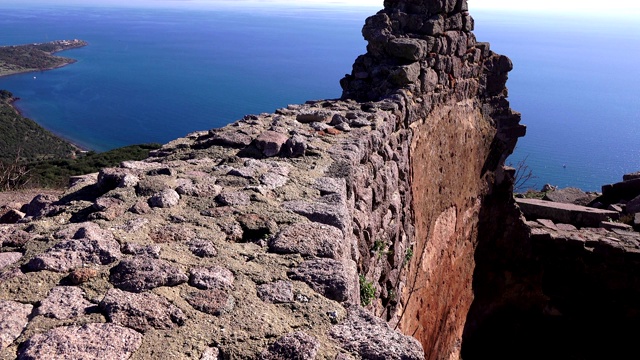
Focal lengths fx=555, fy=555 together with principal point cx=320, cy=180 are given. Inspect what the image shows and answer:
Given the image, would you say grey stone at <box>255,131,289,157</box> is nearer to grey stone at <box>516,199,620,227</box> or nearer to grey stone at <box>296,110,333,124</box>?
grey stone at <box>296,110,333,124</box>

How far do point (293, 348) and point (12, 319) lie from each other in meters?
1.08

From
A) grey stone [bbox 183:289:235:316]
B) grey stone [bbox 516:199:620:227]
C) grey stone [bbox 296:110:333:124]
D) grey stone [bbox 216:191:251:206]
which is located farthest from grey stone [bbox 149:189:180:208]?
grey stone [bbox 516:199:620:227]

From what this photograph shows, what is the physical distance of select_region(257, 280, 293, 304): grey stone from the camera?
8.29ft

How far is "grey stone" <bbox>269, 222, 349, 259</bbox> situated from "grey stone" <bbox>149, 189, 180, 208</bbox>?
73 centimetres

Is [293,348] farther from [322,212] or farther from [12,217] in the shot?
[12,217]

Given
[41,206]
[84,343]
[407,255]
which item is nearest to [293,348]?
[84,343]

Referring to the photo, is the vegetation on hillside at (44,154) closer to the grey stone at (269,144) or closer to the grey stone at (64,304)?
the grey stone at (269,144)

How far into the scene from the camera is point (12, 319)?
2117mm

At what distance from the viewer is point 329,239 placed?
3113mm

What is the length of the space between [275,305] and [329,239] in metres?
0.71

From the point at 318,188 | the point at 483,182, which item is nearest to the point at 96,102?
the point at 483,182

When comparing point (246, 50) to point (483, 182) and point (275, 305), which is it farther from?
point (275, 305)

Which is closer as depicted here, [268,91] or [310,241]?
[310,241]

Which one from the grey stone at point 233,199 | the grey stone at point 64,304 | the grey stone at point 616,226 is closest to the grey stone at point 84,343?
the grey stone at point 64,304
